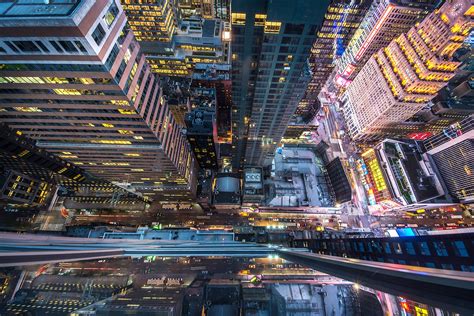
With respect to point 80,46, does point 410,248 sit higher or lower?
lower

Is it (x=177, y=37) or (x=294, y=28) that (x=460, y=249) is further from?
(x=177, y=37)

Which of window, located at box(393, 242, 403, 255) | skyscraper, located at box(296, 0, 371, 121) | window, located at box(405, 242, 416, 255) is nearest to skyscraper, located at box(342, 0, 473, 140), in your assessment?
skyscraper, located at box(296, 0, 371, 121)

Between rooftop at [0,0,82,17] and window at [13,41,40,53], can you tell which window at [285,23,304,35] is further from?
window at [13,41,40,53]

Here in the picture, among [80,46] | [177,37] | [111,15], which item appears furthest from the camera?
[177,37]

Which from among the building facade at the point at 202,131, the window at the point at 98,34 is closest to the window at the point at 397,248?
the building facade at the point at 202,131

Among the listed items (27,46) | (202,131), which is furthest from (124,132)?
(202,131)
